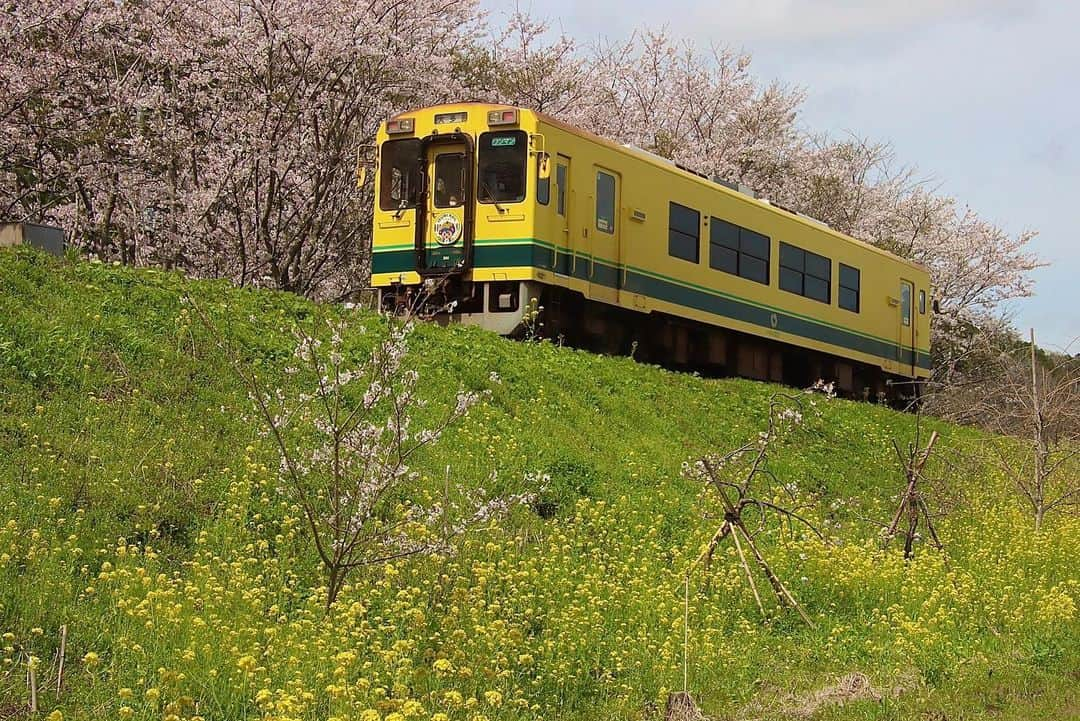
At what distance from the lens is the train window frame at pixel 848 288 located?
2100 centimetres

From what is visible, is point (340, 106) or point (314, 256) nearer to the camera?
point (340, 106)

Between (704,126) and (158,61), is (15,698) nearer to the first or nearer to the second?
(158,61)

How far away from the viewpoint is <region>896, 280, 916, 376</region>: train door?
76.4 feet

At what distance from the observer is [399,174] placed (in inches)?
608

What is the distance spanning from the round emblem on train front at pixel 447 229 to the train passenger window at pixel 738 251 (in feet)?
13.7

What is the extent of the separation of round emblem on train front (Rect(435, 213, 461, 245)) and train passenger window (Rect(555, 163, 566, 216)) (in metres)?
1.15

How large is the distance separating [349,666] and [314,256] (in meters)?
15.9

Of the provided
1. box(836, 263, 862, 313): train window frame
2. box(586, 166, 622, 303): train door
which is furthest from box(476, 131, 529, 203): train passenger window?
box(836, 263, 862, 313): train window frame

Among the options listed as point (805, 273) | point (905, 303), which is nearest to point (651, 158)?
point (805, 273)

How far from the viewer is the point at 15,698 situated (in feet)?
16.9

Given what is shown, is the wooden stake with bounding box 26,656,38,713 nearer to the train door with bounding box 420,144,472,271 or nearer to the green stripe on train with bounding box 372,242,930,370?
the green stripe on train with bounding box 372,242,930,370

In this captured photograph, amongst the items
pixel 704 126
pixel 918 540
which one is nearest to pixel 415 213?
pixel 918 540

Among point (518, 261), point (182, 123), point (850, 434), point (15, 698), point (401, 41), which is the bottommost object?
point (15, 698)

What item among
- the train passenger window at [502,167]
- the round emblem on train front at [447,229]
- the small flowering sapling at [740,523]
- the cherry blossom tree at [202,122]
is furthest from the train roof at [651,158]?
the small flowering sapling at [740,523]
